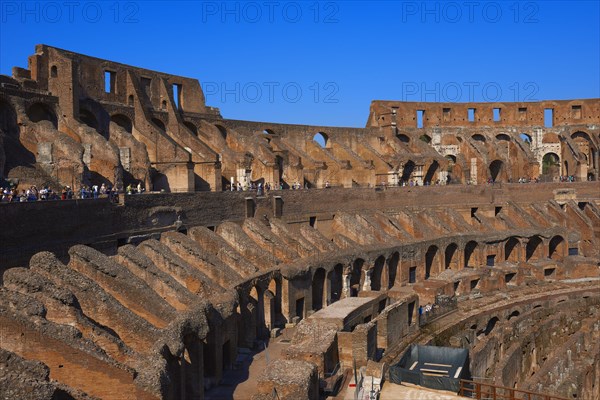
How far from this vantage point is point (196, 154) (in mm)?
28766

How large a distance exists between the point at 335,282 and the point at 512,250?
1196cm

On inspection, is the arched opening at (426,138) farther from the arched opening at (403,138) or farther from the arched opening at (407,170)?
the arched opening at (407,170)

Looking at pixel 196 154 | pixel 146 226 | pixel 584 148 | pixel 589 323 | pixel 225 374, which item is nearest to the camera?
pixel 225 374

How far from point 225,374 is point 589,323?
13.8 metres

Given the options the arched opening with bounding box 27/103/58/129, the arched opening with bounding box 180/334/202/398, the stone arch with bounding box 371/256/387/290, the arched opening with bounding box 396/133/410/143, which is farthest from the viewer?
the arched opening with bounding box 396/133/410/143

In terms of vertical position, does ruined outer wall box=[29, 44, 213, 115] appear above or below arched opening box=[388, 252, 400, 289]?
above

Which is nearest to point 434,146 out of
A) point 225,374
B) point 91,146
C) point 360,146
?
point 360,146

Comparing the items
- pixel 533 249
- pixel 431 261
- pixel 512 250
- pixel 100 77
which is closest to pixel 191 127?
pixel 100 77

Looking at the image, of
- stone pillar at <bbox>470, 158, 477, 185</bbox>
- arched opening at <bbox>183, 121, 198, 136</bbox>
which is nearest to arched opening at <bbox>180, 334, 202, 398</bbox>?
arched opening at <bbox>183, 121, 198, 136</bbox>

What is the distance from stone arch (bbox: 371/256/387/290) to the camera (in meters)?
26.6

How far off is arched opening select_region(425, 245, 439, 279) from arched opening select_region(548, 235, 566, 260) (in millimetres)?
7365

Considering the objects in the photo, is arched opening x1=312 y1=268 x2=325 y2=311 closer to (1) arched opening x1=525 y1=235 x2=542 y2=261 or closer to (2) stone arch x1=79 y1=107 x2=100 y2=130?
(2) stone arch x1=79 y1=107 x2=100 y2=130

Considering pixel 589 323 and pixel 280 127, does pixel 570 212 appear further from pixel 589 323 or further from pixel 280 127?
pixel 280 127

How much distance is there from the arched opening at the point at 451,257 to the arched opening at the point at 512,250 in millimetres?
3407
